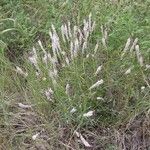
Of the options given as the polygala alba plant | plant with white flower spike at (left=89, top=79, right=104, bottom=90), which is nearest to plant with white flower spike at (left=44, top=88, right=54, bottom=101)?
the polygala alba plant

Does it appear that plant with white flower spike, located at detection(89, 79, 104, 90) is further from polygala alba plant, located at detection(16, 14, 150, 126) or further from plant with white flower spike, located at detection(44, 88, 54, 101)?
plant with white flower spike, located at detection(44, 88, 54, 101)

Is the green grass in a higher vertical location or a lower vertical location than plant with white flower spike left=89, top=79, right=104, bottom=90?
lower

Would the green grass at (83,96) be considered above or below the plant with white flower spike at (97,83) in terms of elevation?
below

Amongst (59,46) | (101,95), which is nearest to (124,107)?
(101,95)

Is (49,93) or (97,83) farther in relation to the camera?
(49,93)

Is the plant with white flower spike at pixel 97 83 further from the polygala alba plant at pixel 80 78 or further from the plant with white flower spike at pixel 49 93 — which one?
the plant with white flower spike at pixel 49 93

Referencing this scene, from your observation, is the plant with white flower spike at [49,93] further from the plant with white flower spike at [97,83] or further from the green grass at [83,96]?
the plant with white flower spike at [97,83]

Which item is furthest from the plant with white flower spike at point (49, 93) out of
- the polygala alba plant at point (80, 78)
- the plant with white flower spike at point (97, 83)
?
the plant with white flower spike at point (97, 83)

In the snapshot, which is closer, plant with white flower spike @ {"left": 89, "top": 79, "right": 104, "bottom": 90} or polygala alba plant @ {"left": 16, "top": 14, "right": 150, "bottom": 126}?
plant with white flower spike @ {"left": 89, "top": 79, "right": 104, "bottom": 90}

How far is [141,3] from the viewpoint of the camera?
2.89m

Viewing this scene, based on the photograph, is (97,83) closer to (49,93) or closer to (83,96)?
(83,96)

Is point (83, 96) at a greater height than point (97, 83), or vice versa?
point (97, 83)

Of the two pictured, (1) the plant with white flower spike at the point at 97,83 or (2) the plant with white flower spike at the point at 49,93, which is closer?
(1) the plant with white flower spike at the point at 97,83

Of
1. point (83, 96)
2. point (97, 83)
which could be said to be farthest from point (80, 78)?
point (97, 83)
